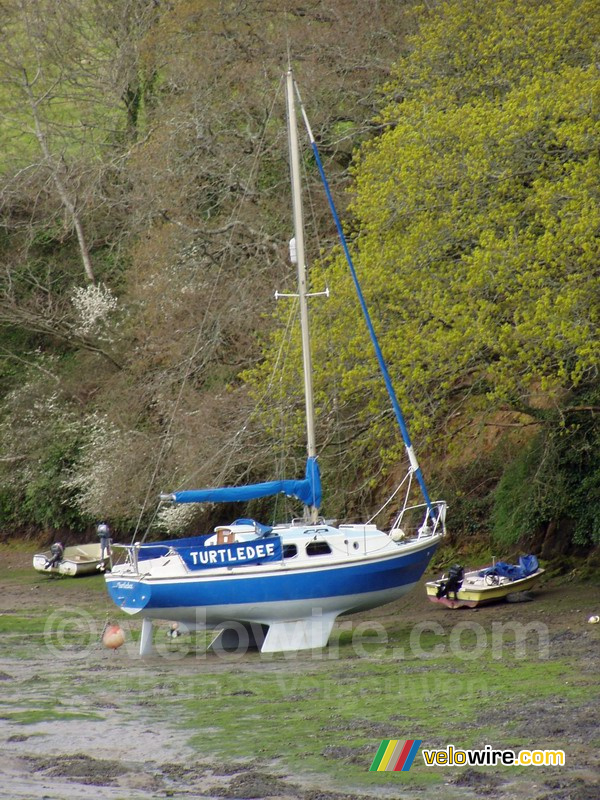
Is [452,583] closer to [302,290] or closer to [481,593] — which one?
[481,593]

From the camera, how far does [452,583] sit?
24141 mm

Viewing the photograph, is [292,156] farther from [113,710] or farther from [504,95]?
[113,710]

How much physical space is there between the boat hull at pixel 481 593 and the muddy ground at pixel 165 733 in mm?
324

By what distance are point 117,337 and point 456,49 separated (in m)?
17.8

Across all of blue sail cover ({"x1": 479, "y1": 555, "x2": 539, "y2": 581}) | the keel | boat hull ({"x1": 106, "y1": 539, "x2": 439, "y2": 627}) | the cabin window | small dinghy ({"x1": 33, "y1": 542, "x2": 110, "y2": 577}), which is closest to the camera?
boat hull ({"x1": 106, "y1": 539, "x2": 439, "y2": 627})

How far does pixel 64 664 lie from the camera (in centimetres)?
2152

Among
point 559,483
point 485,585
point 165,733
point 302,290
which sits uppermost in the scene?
point 302,290

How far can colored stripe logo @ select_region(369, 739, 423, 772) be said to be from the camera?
13.0 metres

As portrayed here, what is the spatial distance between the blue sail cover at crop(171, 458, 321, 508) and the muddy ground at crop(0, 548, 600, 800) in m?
3.04

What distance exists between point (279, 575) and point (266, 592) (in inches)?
15.7

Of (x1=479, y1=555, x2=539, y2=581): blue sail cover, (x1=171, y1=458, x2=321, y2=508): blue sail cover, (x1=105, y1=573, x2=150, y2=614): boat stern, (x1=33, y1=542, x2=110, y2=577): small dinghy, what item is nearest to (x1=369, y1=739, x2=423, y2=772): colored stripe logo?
(x1=105, y1=573, x2=150, y2=614): boat stern

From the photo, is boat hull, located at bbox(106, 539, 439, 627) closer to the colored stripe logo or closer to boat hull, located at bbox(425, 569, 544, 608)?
boat hull, located at bbox(425, 569, 544, 608)

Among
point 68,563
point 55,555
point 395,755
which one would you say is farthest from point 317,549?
point 55,555

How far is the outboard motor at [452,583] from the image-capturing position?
79.0 ft
